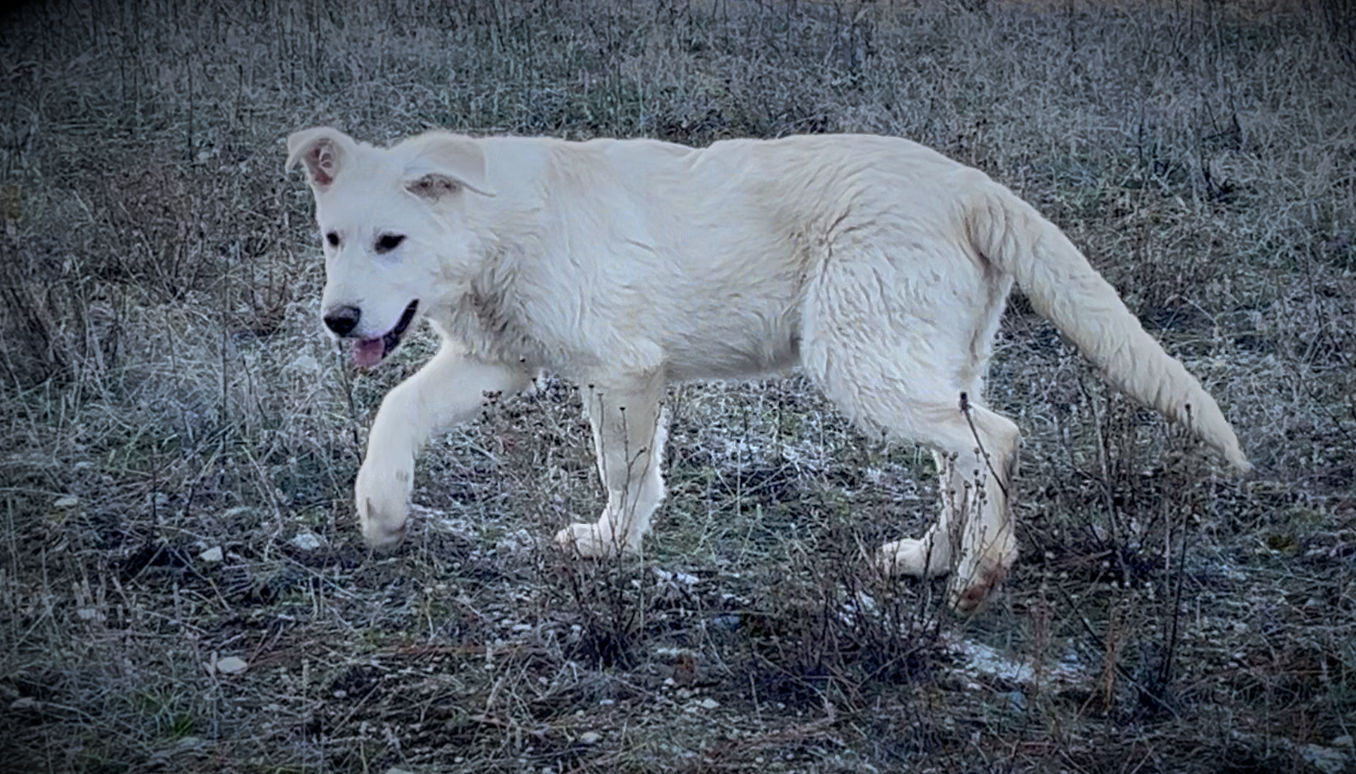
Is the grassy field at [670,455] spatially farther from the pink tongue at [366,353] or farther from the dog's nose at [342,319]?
the dog's nose at [342,319]

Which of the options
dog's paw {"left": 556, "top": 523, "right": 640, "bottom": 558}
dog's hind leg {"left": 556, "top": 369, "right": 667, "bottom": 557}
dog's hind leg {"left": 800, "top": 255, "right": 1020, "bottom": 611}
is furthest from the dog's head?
dog's hind leg {"left": 800, "top": 255, "right": 1020, "bottom": 611}

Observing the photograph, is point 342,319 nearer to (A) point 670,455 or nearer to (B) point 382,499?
(B) point 382,499

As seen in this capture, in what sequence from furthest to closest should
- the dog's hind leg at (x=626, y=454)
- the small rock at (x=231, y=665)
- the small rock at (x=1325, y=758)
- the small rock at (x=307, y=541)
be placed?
the small rock at (x=307, y=541), the dog's hind leg at (x=626, y=454), the small rock at (x=231, y=665), the small rock at (x=1325, y=758)

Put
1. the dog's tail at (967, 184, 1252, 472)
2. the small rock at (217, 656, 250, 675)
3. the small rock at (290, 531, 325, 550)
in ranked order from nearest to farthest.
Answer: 1. the small rock at (217, 656, 250, 675)
2. the dog's tail at (967, 184, 1252, 472)
3. the small rock at (290, 531, 325, 550)

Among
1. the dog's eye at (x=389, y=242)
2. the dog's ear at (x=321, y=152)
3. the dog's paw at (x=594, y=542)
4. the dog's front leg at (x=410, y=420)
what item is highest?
the dog's ear at (x=321, y=152)

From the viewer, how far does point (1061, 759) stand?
9.75ft

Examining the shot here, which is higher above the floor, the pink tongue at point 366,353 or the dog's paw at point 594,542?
the pink tongue at point 366,353

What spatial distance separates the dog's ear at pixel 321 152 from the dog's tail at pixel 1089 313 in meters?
1.61

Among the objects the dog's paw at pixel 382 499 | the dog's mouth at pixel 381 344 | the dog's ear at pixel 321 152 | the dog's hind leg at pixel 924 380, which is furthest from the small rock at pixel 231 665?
the dog's hind leg at pixel 924 380

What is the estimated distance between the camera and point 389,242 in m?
3.40

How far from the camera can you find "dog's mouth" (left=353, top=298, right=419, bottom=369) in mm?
3381

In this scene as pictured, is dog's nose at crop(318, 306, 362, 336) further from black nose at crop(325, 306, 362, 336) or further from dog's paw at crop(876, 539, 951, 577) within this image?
dog's paw at crop(876, 539, 951, 577)

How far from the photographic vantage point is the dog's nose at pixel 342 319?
129 inches

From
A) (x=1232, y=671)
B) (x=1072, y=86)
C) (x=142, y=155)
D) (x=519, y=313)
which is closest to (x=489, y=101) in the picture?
(x=142, y=155)
